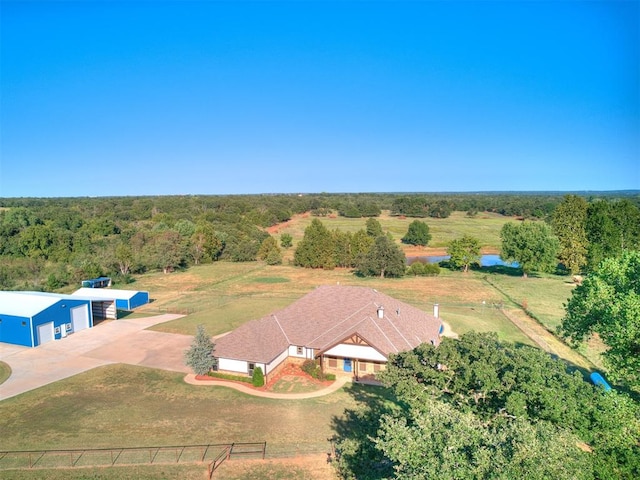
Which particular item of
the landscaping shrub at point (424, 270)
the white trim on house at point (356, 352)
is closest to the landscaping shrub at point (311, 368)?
the white trim on house at point (356, 352)

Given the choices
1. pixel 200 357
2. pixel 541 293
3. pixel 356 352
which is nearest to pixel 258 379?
pixel 200 357

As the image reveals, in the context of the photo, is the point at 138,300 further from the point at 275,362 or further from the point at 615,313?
the point at 615,313

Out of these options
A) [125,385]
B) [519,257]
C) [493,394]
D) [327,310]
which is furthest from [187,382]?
[519,257]

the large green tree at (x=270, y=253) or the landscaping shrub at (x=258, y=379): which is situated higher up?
the large green tree at (x=270, y=253)

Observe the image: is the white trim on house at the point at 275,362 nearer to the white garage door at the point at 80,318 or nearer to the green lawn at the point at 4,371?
the green lawn at the point at 4,371

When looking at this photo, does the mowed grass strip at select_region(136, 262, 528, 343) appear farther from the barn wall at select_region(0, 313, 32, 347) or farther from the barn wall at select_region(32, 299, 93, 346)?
the barn wall at select_region(0, 313, 32, 347)

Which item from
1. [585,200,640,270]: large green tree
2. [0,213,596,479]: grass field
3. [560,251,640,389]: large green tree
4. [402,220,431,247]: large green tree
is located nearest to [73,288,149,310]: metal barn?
[0,213,596,479]: grass field
